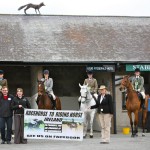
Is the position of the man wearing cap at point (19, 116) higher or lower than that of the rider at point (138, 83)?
lower

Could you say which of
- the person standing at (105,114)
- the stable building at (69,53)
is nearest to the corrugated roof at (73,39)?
the stable building at (69,53)

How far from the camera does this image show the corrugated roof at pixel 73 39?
25312mm

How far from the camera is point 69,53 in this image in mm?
25609

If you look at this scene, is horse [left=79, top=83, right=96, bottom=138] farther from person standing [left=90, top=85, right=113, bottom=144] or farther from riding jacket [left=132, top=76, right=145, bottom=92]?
person standing [left=90, top=85, right=113, bottom=144]

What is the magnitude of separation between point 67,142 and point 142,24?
12.6 metres

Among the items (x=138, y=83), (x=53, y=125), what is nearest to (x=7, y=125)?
(x=53, y=125)

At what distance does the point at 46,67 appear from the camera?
85.7 feet

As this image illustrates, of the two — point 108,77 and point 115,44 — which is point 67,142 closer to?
point 108,77

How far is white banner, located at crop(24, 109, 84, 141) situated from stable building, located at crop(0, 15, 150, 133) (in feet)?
17.2

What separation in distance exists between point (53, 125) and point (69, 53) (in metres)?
6.81

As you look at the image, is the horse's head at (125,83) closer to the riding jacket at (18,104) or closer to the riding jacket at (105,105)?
the riding jacket at (105,105)

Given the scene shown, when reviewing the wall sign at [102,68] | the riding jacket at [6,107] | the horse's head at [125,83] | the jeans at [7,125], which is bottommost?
the jeans at [7,125]

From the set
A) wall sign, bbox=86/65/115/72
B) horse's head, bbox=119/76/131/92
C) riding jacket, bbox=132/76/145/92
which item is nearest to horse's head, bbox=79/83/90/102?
horse's head, bbox=119/76/131/92

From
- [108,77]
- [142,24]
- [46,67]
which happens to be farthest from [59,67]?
[142,24]
